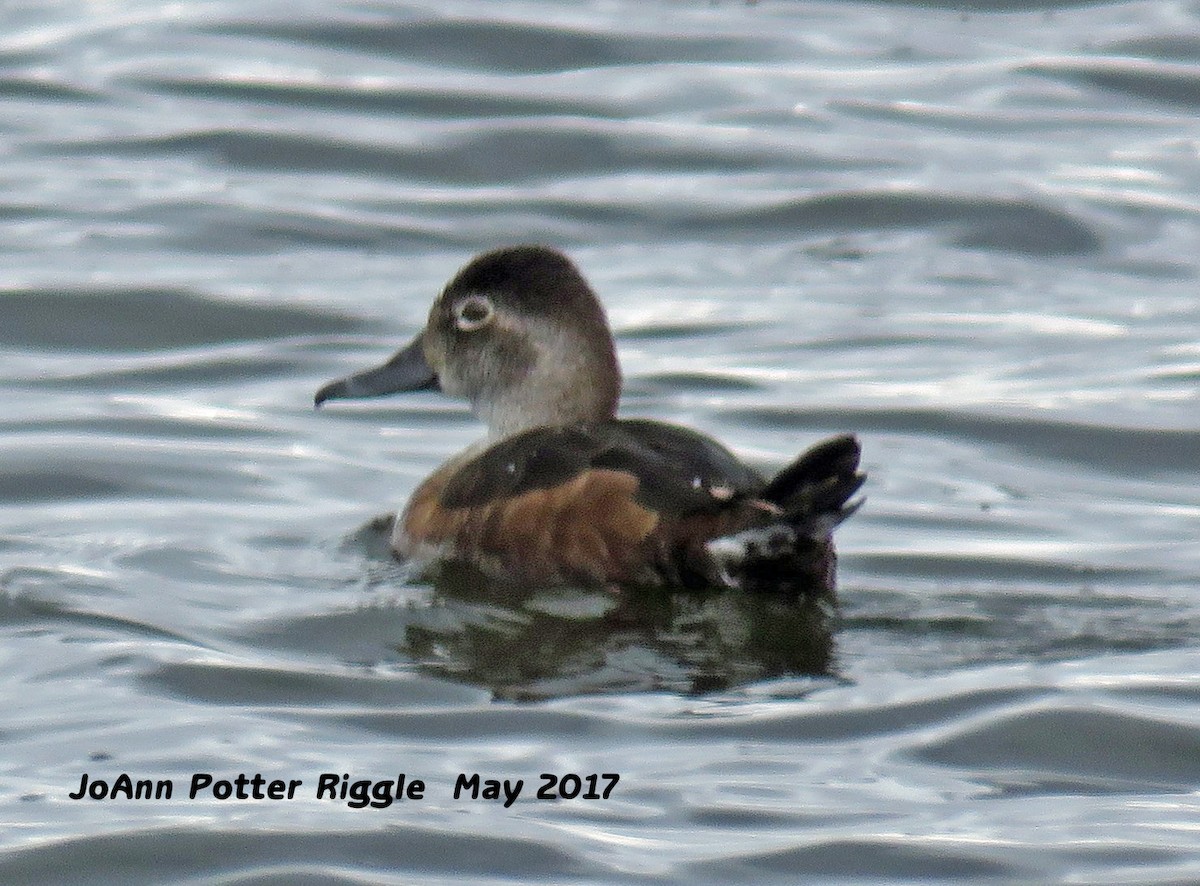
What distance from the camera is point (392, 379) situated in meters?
9.20

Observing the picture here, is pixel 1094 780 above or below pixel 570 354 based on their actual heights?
below

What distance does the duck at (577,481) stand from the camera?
7215 millimetres

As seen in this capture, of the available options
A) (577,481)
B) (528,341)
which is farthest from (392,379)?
(577,481)

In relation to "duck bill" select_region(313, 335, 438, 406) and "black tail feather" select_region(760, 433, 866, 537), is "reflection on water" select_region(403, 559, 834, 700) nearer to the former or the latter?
"black tail feather" select_region(760, 433, 866, 537)

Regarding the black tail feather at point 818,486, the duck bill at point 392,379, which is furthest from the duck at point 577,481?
the duck bill at point 392,379

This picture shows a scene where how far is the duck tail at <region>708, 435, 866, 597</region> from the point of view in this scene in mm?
7086

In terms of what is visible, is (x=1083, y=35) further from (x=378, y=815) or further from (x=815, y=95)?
(x=378, y=815)

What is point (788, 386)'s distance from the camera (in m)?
11.1

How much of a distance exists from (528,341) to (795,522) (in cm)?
183

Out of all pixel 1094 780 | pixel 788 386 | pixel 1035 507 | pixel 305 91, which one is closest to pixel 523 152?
pixel 305 91

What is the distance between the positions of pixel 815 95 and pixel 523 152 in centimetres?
241

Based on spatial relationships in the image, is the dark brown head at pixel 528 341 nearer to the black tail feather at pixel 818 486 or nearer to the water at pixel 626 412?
the water at pixel 626 412

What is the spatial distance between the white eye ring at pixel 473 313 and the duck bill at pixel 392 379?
1.00 feet

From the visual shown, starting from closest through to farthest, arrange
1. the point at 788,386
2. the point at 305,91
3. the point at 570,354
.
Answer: the point at 570,354, the point at 788,386, the point at 305,91
